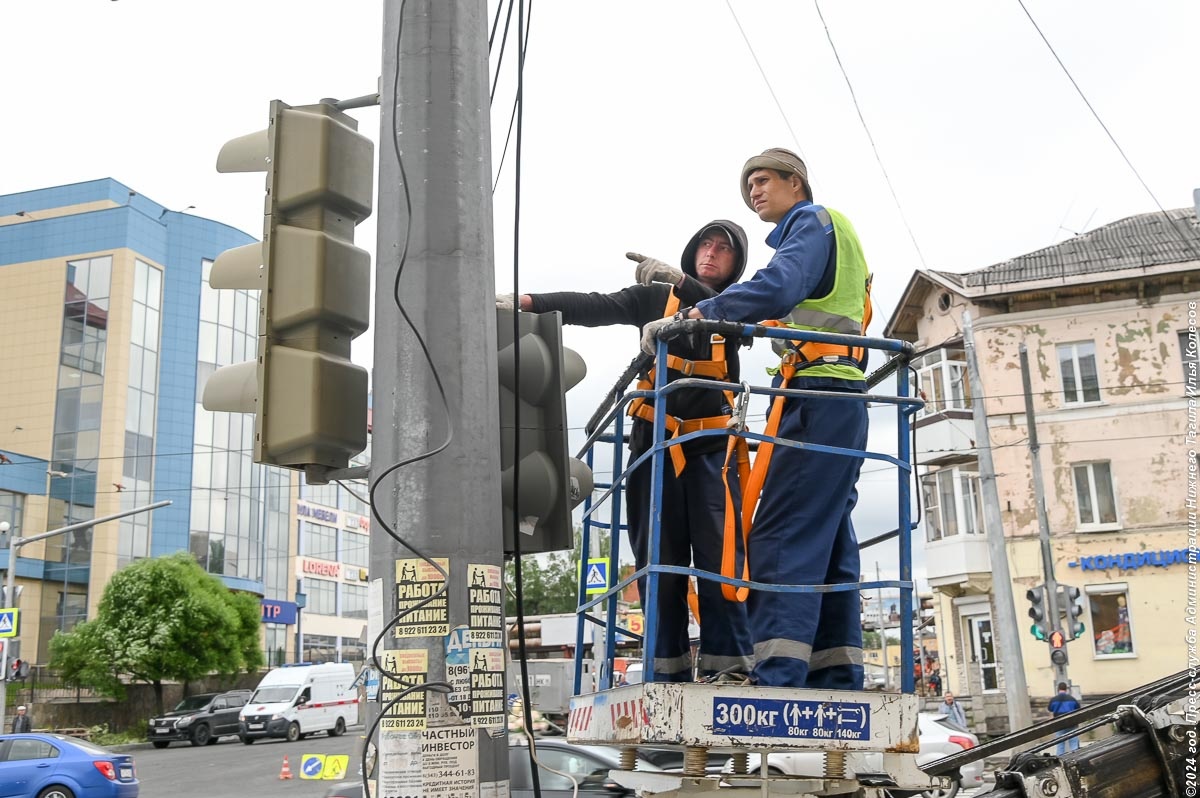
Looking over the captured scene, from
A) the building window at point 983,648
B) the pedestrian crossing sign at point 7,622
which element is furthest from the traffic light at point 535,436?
the building window at point 983,648

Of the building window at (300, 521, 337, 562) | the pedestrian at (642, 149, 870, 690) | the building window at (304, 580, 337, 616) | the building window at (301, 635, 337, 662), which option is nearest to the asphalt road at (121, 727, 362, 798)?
the pedestrian at (642, 149, 870, 690)

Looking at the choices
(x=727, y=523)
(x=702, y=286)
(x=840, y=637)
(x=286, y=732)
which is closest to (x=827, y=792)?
(x=840, y=637)

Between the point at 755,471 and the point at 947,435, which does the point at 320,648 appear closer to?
the point at 947,435

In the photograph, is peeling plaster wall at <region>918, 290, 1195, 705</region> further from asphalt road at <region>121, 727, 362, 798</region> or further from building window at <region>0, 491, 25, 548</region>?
building window at <region>0, 491, 25, 548</region>

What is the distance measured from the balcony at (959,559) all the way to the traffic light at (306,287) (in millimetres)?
34231

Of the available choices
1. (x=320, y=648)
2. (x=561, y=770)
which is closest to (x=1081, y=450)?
(x=561, y=770)

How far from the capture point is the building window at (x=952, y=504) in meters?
36.6

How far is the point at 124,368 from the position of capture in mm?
53000

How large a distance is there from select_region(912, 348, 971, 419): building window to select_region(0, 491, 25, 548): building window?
1403 inches

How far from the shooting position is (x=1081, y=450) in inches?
1356

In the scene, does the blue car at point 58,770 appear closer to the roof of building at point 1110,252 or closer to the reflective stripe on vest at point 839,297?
the reflective stripe on vest at point 839,297

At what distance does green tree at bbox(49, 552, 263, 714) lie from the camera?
1594 inches

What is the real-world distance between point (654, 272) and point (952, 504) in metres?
34.1

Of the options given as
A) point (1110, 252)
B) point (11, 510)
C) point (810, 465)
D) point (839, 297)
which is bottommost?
point (810, 465)
